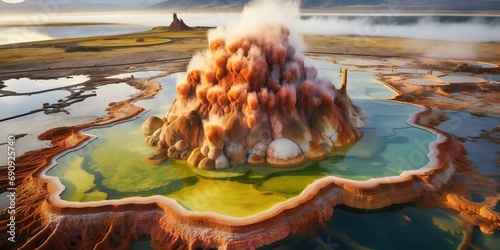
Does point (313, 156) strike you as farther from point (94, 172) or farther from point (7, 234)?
point (7, 234)

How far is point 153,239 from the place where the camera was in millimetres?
6934

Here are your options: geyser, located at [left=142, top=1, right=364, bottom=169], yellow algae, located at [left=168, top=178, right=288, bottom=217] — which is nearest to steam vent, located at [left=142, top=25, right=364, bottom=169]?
geyser, located at [left=142, top=1, right=364, bottom=169]

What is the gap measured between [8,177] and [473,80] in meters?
24.9

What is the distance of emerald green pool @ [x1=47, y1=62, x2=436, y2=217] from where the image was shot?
7684mm

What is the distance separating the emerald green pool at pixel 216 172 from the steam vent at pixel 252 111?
451 mm

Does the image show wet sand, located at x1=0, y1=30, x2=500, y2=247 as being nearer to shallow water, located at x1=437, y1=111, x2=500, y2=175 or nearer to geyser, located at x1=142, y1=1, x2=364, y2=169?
shallow water, located at x1=437, y1=111, x2=500, y2=175

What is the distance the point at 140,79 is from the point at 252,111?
633 inches

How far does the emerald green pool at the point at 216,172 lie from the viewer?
25.2 ft

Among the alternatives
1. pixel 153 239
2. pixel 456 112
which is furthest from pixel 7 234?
pixel 456 112

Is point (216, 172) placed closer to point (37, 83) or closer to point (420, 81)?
point (420, 81)

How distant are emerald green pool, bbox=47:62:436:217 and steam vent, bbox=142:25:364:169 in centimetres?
45

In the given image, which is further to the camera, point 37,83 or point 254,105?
point 37,83

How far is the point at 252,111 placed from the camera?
375 inches

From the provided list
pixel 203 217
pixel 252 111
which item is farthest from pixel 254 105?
pixel 203 217
